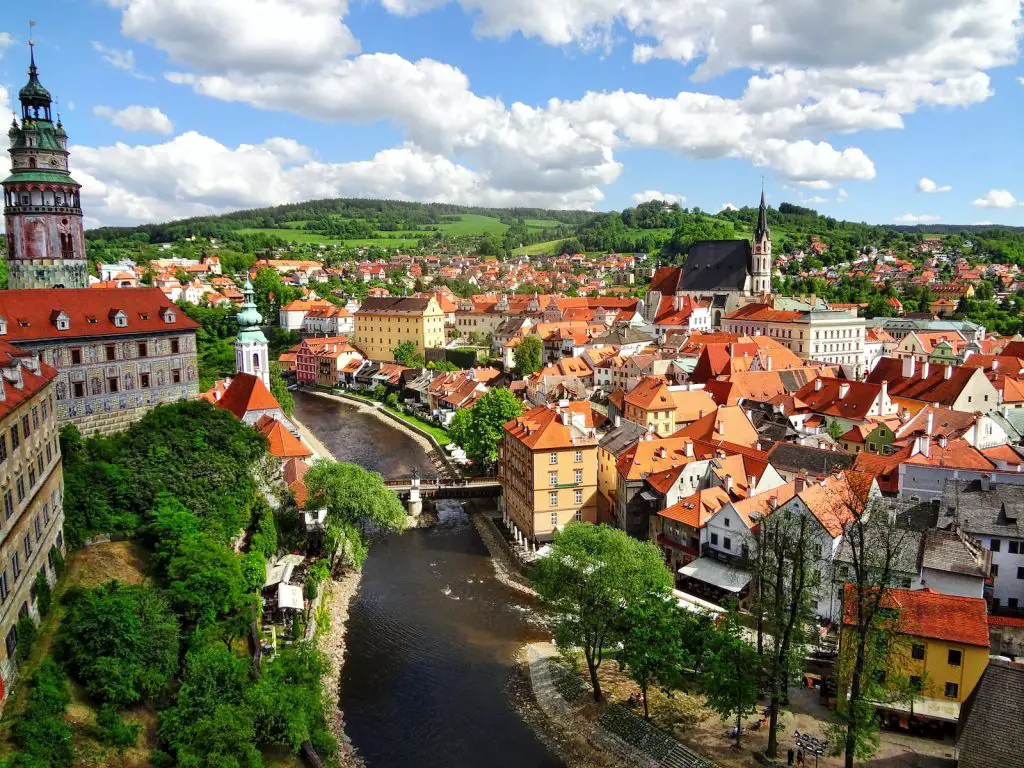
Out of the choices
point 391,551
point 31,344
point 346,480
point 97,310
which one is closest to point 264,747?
point 346,480

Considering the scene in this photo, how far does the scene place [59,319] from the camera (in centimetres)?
3097

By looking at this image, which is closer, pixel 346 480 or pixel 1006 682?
pixel 1006 682

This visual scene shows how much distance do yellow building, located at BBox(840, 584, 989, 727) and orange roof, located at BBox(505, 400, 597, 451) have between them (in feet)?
48.5

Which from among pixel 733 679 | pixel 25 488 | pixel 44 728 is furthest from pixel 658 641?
pixel 25 488

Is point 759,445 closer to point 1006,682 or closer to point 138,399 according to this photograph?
point 1006,682

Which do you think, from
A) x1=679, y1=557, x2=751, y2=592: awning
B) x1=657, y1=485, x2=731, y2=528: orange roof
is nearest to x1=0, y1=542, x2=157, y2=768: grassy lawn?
x1=679, y1=557, x2=751, y2=592: awning

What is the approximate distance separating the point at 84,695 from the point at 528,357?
51.2 m

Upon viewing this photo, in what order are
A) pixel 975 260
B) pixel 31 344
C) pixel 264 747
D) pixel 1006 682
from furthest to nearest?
pixel 975 260
pixel 31 344
pixel 264 747
pixel 1006 682

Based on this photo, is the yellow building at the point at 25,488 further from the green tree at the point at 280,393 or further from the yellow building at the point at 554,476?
the green tree at the point at 280,393

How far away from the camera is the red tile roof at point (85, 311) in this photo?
3033 centimetres

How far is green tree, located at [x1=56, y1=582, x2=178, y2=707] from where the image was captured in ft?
62.0

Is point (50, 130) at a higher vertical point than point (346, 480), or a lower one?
higher

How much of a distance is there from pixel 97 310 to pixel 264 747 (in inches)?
833

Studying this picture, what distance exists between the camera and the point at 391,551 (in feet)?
119
